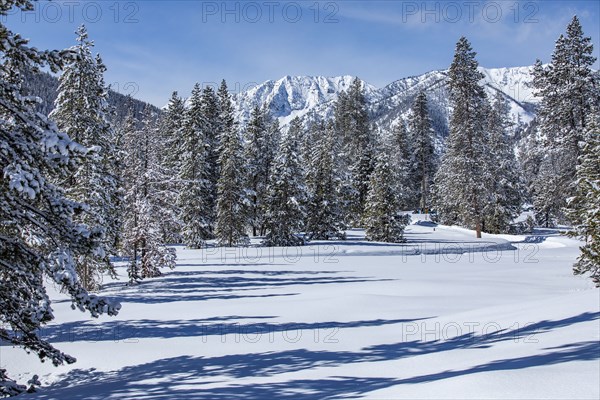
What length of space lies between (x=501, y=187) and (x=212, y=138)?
109 ft

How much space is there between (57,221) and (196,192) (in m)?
35.2

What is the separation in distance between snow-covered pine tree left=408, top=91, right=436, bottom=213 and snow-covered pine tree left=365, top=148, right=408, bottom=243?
3017 cm

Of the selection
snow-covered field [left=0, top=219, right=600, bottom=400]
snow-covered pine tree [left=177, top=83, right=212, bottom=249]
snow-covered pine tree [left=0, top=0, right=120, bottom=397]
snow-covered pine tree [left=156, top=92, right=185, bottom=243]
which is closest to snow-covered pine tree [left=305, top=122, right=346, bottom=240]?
snow-covered pine tree [left=177, top=83, right=212, bottom=249]

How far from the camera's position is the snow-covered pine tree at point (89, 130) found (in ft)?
66.5

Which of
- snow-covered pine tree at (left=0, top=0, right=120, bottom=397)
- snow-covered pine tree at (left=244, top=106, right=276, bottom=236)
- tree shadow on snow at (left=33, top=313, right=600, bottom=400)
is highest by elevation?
snow-covered pine tree at (left=244, top=106, right=276, bottom=236)

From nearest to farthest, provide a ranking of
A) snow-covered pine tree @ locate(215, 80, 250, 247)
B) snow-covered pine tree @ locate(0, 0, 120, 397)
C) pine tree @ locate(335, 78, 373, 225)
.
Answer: snow-covered pine tree @ locate(0, 0, 120, 397), snow-covered pine tree @ locate(215, 80, 250, 247), pine tree @ locate(335, 78, 373, 225)

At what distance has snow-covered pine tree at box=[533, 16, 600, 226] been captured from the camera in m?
32.8

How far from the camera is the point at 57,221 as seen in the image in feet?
24.9

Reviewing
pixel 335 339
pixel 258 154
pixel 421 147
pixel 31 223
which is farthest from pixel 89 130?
pixel 421 147

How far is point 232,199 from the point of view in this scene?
40281 mm

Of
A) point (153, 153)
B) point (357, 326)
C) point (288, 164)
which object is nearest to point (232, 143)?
point (288, 164)

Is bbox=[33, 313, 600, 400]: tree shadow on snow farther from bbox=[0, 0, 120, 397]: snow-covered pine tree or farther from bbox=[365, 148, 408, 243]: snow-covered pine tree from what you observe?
bbox=[365, 148, 408, 243]: snow-covered pine tree

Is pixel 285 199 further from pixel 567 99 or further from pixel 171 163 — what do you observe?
pixel 567 99

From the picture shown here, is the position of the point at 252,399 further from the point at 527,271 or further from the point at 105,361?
the point at 527,271
